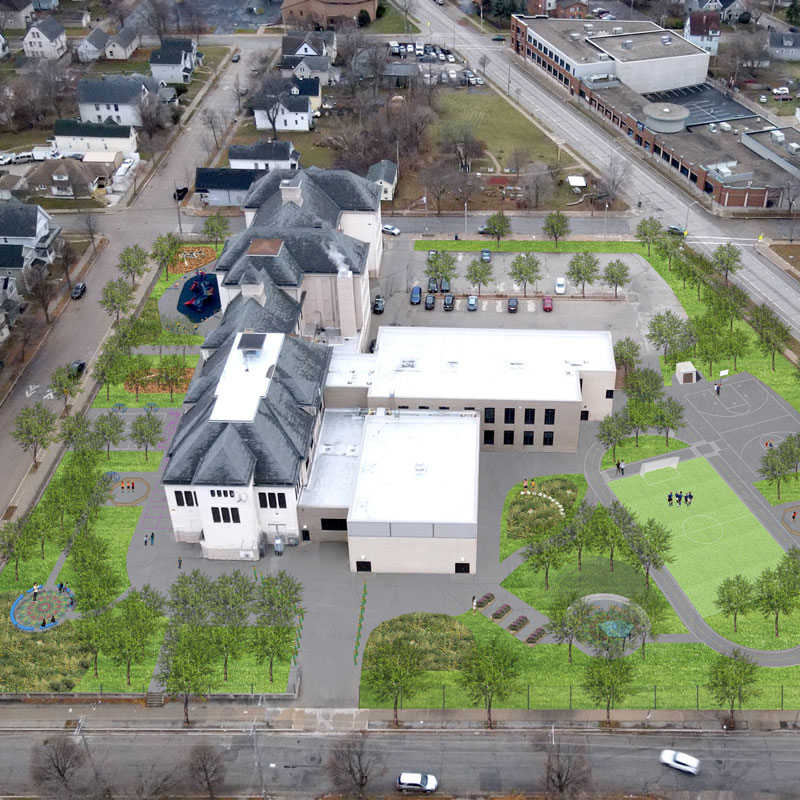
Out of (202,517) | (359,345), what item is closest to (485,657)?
(202,517)

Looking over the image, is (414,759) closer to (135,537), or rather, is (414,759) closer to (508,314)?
(135,537)

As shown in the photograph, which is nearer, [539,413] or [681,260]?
[539,413]

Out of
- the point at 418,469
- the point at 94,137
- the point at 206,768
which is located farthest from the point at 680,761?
the point at 94,137

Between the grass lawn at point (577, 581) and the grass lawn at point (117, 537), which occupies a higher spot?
the grass lawn at point (577, 581)

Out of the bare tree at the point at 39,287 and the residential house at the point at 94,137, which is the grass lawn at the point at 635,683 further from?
the residential house at the point at 94,137

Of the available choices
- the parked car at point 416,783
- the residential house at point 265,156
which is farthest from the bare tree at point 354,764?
the residential house at point 265,156
